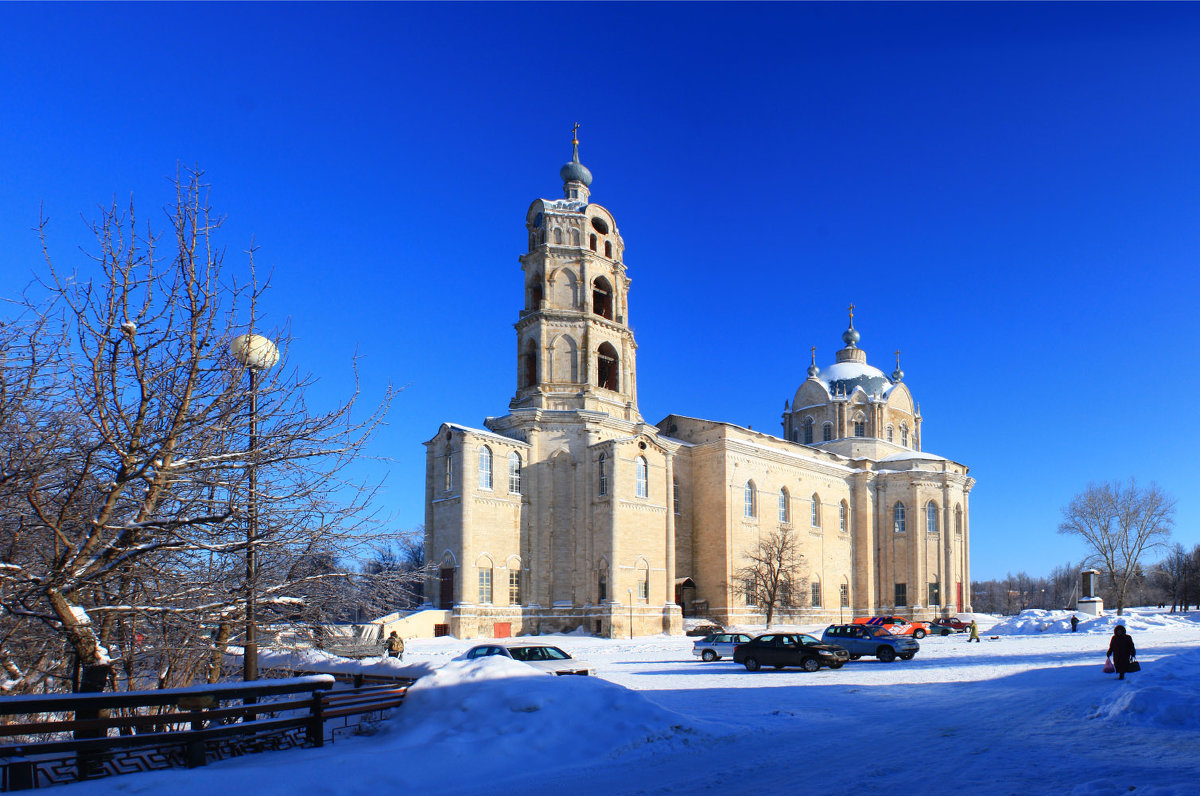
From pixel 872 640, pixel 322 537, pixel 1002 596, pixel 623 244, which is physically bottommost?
pixel 1002 596

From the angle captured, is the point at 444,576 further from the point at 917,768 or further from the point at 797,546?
the point at 917,768

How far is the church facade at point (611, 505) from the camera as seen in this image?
138ft

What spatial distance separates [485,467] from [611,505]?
6.46 meters

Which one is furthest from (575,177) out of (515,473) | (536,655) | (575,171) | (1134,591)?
(1134,591)

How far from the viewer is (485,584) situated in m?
41.4

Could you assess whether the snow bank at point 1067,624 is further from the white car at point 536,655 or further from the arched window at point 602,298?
the white car at point 536,655

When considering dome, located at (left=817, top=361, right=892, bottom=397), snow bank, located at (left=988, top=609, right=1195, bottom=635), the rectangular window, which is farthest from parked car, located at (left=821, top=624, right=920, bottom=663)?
dome, located at (left=817, top=361, right=892, bottom=397)

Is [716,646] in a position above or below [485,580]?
below

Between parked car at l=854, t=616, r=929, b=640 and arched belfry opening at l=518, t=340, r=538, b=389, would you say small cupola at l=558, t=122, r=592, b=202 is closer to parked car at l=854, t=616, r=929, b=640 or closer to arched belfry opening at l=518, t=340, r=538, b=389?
arched belfry opening at l=518, t=340, r=538, b=389

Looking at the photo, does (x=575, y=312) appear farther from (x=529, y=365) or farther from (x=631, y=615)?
(x=631, y=615)

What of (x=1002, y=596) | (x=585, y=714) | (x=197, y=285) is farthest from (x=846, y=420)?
(x=1002, y=596)

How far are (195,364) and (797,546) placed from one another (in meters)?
52.5

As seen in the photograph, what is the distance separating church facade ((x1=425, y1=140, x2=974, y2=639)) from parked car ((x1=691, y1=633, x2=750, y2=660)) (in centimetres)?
1253

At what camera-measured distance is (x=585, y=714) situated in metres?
12.4
